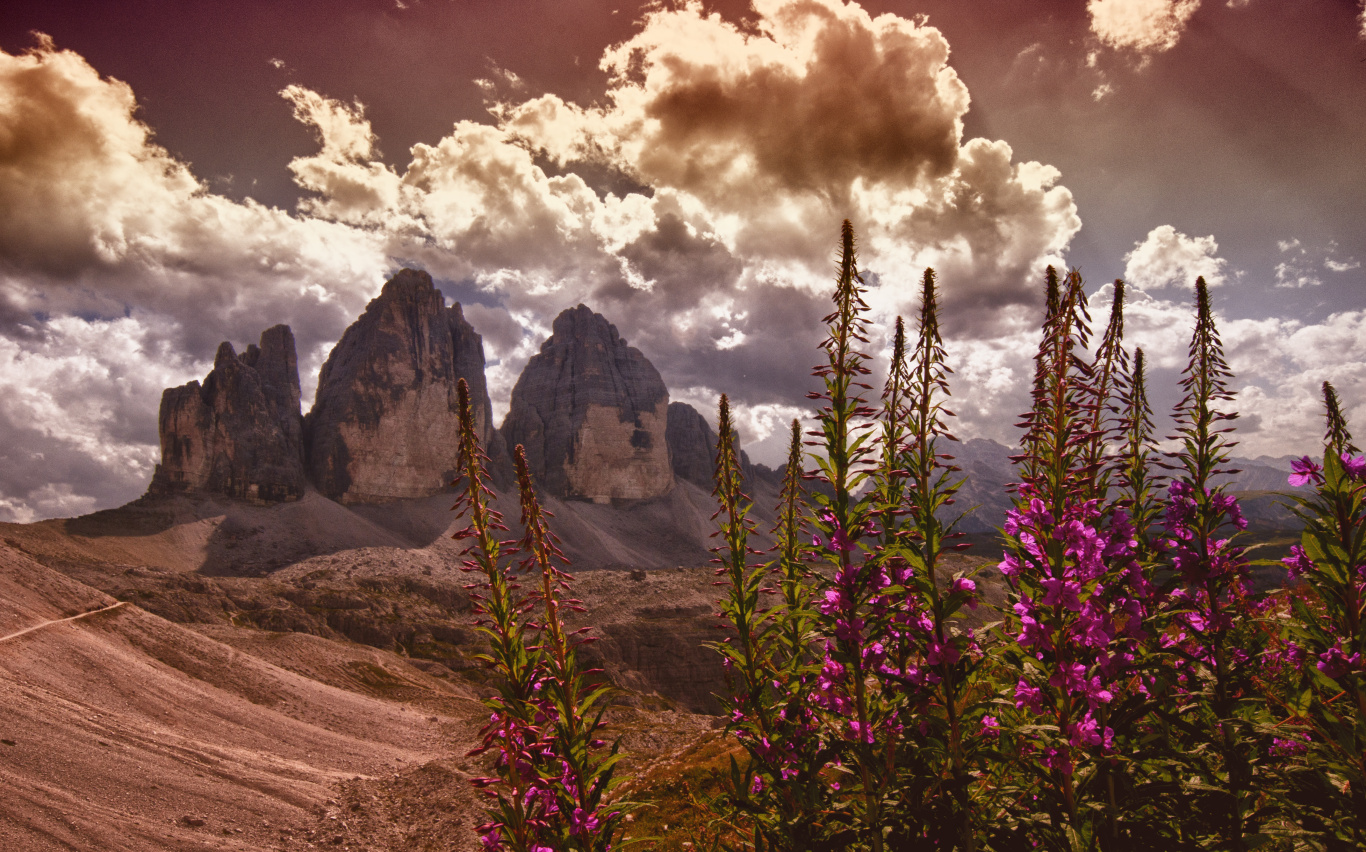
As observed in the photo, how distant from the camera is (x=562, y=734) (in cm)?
464

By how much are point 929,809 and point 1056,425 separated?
118 inches

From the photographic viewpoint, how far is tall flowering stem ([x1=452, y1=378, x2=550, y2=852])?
4387 mm

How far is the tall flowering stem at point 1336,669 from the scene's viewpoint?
3.26 metres

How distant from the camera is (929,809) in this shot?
3740mm

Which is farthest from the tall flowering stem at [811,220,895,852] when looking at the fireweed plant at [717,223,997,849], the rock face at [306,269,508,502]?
the rock face at [306,269,508,502]

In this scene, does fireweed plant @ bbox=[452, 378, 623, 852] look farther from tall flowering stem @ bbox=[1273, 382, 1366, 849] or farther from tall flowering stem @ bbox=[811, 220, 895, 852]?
tall flowering stem @ bbox=[1273, 382, 1366, 849]

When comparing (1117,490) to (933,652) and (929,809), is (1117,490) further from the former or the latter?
(929,809)

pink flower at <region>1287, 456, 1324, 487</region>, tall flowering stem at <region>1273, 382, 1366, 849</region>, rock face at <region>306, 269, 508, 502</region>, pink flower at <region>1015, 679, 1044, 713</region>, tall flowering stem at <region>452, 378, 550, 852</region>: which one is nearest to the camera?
tall flowering stem at <region>1273, 382, 1366, 849</region>

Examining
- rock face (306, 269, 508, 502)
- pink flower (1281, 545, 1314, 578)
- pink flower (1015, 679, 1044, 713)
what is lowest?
pink flower (1015, 679, 1044, 713)

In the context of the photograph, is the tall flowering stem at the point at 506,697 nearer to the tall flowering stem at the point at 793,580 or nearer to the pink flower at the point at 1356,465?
the tall flowering stem at the point at 793,580

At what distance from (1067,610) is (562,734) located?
4261 millimetres

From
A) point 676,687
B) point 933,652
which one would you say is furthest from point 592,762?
point 676,687

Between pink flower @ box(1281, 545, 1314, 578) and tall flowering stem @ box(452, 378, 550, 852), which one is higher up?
pink flower @ box(1281, 545, 1314, 578)

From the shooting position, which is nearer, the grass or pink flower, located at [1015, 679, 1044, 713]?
pink flower, located at [1015, 679, 1044, 713]
